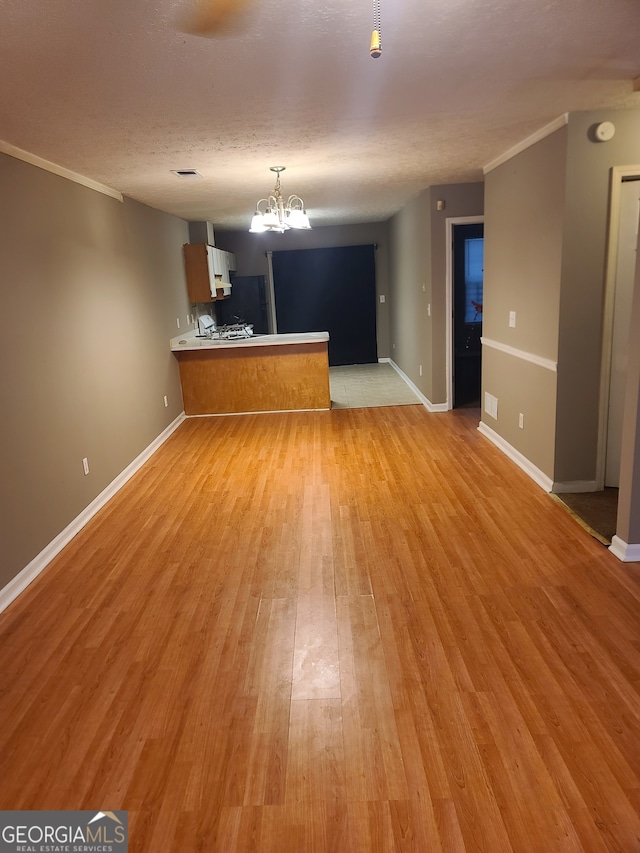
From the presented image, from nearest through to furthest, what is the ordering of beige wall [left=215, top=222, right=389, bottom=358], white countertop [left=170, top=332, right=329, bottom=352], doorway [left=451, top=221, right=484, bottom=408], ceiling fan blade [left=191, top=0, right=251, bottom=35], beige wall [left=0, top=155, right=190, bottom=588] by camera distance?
ceiling fan blade [left=191, top=0, right=251, bottom=35], beige wall [left=0, top=155, right=190, bottom=588], doorway [left=451, top=221, right=484, bottom=408], white countertop [left=170, top=332, right=329, bottom=352], beige wall [left=215, top=222, right=389, bottom=358]

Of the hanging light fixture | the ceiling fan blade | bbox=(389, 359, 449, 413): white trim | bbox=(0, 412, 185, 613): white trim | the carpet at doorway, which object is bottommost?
the carpet at doorway

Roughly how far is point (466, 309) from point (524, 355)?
8.61ft

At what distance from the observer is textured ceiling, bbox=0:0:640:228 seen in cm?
191

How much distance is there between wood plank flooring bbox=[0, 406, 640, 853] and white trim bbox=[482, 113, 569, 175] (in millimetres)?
2374

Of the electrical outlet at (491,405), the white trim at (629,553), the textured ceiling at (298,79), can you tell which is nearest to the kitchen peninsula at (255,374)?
the electrical outlet at (491,405)

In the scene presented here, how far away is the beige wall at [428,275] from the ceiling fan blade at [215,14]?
4.39 m

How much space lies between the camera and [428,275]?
6.27 m

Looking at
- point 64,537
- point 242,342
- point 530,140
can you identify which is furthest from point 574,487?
point 242,342

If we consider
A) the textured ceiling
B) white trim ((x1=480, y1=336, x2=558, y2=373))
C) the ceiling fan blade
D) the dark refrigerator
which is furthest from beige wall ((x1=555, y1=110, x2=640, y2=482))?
the dark refrigerator

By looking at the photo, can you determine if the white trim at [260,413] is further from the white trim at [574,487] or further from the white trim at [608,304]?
the white trim at [608,304]

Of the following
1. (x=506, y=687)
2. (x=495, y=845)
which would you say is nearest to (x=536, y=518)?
(x=506, y=687)

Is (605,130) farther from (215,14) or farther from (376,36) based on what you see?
(215,14)

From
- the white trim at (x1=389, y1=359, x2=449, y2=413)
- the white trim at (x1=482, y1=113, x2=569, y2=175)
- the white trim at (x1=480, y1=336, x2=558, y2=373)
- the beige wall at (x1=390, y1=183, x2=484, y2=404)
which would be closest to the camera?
the white trim at (x1=482, y1=113, x2=569, y2=175)

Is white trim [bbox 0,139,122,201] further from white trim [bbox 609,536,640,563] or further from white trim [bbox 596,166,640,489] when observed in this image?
white trim [bbox 609,536,640,563]
